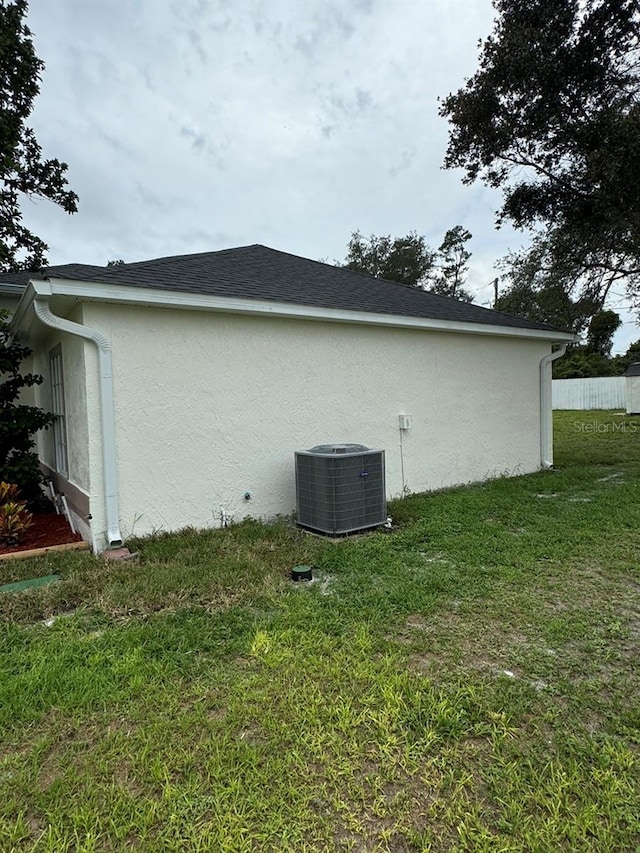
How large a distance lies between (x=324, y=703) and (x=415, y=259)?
99.8 ft

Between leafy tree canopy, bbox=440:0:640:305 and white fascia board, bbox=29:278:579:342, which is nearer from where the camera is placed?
white fascia board, bbox=29:278:579:342

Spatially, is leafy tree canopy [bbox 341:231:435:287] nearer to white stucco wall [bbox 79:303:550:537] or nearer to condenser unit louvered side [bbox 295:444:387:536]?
white stucco wall [bbox 79:303:550:537]

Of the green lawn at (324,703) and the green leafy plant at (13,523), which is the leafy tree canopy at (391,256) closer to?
the green leafy plant at (13,523)

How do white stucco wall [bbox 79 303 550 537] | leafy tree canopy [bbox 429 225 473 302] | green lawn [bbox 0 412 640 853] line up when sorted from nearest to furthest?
green lawn [bbox 0 412 640 853] → white stucco wall [bbox 79 303 550 537] → leafy tree canopy [bbox 429 225 473 302]

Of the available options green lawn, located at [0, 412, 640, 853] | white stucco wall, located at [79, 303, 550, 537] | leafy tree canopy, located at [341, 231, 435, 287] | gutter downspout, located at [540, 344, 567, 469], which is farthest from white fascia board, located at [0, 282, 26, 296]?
leafy tree canopy, located at [341, 231, 435, 287]

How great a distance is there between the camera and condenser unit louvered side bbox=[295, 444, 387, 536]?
4914 mm

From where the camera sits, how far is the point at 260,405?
215 inches

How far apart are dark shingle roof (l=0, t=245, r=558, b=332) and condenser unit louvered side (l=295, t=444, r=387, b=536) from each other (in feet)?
6.31

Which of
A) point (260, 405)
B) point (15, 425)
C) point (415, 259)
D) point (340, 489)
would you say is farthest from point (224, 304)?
point (415, 259)

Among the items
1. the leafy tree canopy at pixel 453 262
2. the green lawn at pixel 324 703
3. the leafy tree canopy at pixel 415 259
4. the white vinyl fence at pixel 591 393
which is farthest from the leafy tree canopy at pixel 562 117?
the leafy tree canopy at pixel 453 262

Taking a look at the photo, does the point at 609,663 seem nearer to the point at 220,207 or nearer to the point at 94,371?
the point at 94,371

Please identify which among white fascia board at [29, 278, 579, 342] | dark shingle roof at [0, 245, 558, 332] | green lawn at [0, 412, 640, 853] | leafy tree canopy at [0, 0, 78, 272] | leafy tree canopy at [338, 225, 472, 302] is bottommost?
green lawn at [0, 412, 640, 853]

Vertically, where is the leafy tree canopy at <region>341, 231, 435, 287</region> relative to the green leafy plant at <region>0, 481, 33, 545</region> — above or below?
above

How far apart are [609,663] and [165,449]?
412cm
